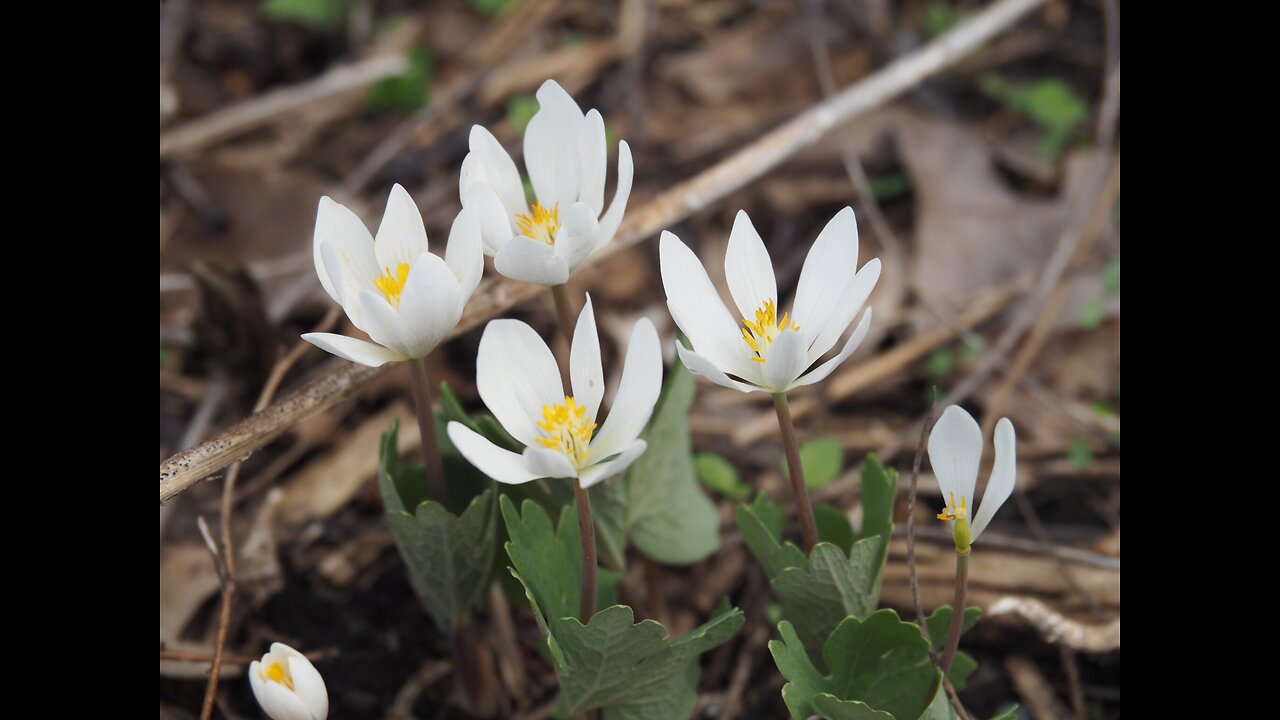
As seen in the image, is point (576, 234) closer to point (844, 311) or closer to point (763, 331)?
point (763, 331)

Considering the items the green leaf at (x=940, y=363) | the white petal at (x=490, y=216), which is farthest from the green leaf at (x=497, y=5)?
the white petal at (x=490, y=216)

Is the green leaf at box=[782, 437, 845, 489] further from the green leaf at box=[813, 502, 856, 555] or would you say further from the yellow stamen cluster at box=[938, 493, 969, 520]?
the yellow stamen cluster at box=[938, 493, 969, 520]

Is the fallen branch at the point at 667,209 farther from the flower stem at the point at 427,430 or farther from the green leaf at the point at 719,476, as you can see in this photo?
the green leaf at the point at 719,476

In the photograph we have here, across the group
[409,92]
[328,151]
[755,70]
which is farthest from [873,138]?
[328,151]

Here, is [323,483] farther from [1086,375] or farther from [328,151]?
[1086,375]

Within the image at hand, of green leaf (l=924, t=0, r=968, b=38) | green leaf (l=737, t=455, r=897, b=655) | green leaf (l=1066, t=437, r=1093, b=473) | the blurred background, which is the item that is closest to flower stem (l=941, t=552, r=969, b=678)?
green leaf (l=737, t=455, r=897, b=655)
